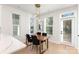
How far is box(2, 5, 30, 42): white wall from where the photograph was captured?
1.86 m

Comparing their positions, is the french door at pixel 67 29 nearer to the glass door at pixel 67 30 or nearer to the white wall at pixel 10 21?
the glass door at pixel 67 30

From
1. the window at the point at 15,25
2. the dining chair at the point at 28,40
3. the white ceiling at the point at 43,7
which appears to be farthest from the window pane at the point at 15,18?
the dining chair at the point at 28,40

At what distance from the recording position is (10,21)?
1.91 metres

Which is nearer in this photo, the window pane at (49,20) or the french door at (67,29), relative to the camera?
the french door at (67,29)

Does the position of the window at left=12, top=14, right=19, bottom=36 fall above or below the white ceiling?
below

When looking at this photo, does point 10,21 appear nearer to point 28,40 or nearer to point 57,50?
point 28,40

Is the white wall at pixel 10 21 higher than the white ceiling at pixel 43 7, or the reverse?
the white ceiling at pixel 43 7

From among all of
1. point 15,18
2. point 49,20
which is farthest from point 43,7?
point 15,18

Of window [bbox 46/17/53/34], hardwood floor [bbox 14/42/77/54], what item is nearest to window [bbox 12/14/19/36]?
hardwood floor [bbox 14/42/77/54]

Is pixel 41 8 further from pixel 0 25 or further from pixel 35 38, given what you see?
pixel 0 25

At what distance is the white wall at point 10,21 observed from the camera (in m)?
1.86

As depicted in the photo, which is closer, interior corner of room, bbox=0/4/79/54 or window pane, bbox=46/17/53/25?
interior corner of room, bbox=0/4/79/54

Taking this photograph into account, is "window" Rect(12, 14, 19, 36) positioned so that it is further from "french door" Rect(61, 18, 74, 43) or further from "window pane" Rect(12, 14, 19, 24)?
"french door" Rect(61, 18, 74, 43)

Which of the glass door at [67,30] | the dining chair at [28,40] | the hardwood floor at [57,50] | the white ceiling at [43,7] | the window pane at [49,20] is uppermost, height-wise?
the white ceiling at [43,7]
